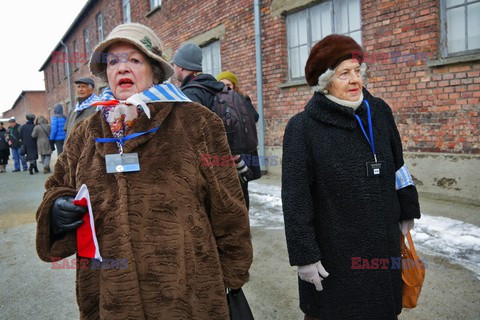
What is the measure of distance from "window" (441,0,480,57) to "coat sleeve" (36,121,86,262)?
528 cm

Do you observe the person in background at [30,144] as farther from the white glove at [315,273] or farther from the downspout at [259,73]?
the white glove at [315,273]

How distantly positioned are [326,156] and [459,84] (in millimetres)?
4243

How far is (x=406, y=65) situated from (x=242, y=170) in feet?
12.0

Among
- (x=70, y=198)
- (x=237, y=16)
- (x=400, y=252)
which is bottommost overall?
(x=400, y=252)

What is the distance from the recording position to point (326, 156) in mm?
1928

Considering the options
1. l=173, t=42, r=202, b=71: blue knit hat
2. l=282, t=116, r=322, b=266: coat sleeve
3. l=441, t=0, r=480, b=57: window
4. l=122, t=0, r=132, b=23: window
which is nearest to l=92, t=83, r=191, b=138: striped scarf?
l=282, t=116, r=322, b=266: coat sleeve

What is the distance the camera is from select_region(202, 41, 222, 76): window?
10164 millimetres

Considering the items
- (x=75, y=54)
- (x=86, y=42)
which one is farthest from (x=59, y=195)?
(x=75, y=54)

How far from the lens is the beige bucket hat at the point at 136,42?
5.66ft

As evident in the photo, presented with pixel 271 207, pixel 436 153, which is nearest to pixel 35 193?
pixel 271 207

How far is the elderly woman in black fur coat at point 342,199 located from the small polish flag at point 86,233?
88 cm

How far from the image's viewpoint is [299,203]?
1.92 meters

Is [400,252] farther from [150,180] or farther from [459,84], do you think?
[459,84]

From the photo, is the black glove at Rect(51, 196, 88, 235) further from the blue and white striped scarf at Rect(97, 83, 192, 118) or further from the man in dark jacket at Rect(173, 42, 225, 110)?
the man in dark jacket at Rect(173, 42, 225, 110)
